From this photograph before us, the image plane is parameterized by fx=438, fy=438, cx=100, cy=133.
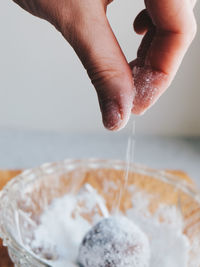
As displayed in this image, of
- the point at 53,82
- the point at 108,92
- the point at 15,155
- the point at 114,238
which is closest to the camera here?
the point at 108,92

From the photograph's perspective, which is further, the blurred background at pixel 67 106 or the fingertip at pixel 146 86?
the blurred background at pixel 67 106

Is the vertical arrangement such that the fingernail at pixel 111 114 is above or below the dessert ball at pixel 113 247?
above

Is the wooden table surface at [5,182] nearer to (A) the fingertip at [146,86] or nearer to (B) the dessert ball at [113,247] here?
(B) the dessert ball at [113,247]

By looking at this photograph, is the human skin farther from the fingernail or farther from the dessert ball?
the dessert ball

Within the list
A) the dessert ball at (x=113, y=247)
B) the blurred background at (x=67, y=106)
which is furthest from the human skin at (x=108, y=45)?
the blurred background at (x=67, y=106)

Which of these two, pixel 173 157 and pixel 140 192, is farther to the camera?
pixel 173 157

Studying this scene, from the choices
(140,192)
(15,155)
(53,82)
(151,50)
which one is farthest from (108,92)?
(53,82)

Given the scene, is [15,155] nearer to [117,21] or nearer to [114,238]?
[117,21]
